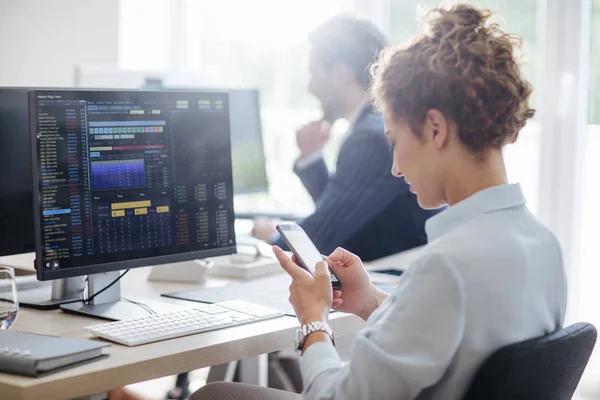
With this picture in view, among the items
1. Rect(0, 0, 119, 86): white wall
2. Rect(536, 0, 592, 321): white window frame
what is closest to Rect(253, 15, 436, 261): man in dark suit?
Rect(536, 0, 592, 321): white window frame

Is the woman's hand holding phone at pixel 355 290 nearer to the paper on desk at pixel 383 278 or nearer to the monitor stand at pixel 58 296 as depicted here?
the paper on desk at pixel 383 278

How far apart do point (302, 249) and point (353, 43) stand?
55.6 inches

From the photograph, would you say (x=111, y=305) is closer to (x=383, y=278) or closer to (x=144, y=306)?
(x=144, y=306)

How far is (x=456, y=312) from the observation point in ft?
3.62

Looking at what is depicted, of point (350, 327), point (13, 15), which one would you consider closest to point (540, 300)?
point (350, 327)

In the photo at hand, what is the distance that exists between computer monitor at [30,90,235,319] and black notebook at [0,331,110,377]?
25cm

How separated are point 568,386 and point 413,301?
0.28 m

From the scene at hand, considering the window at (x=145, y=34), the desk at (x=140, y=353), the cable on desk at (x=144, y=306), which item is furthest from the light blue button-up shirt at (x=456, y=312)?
the window at (x=145, y=34)

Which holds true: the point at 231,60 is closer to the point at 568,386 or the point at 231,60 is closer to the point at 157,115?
the point at 157,115

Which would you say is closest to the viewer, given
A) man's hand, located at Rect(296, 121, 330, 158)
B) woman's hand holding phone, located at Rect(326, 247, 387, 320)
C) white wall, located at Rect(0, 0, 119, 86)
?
woman's hand holding phone, located at Rect(326, 247, 387, 320)

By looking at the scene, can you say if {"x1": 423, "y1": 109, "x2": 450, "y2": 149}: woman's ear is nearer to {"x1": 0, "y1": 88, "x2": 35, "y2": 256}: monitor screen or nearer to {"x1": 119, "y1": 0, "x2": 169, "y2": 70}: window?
{"x1": 0, "y1": 88, "x2": 35, "y2": 256}: monitor screen

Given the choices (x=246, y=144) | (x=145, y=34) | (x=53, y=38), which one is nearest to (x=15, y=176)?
(x=246, y=144)

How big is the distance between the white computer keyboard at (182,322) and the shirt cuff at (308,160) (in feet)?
4.56

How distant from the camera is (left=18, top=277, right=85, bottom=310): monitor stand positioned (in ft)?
5.68
